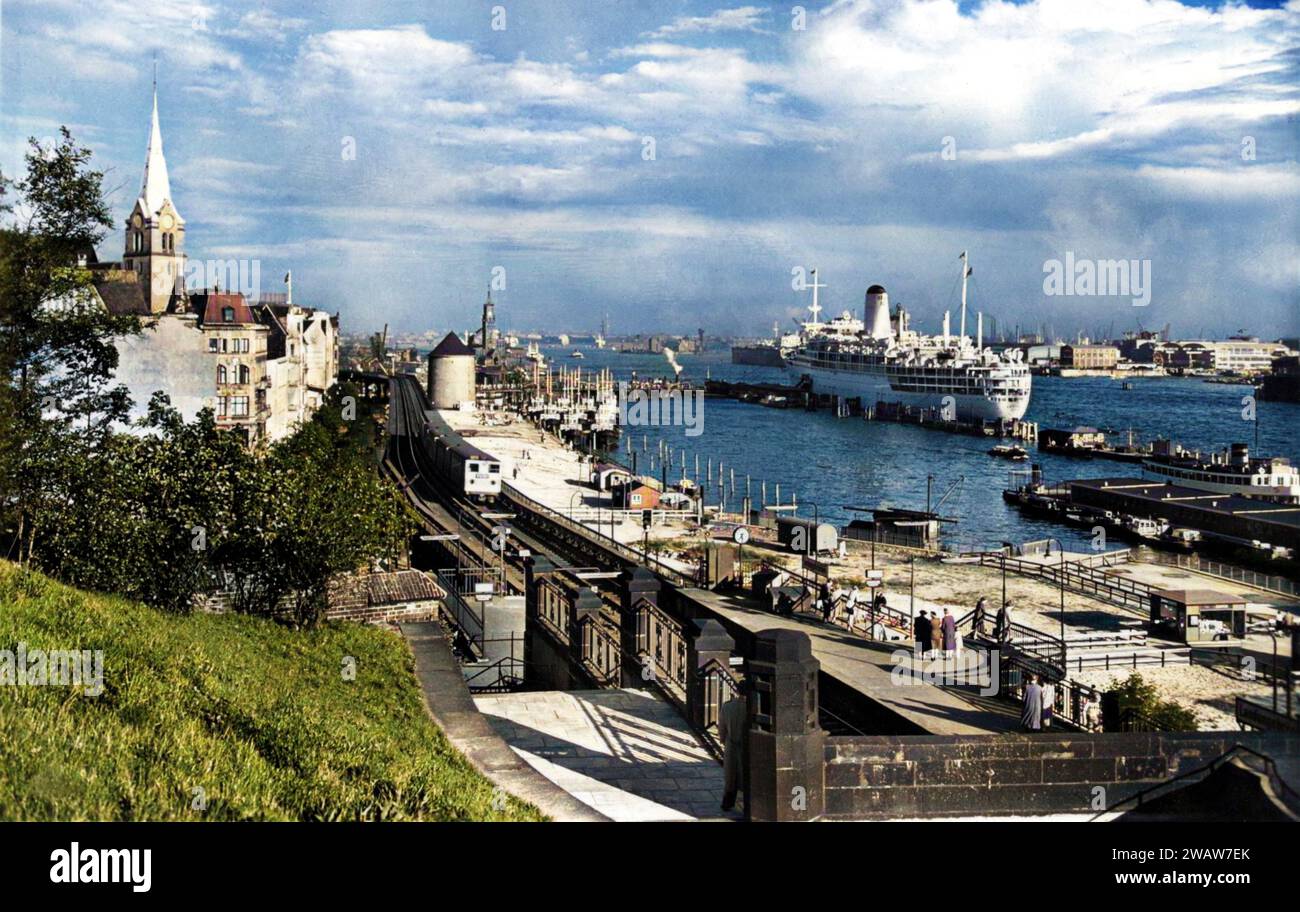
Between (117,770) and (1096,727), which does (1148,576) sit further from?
(117,770)

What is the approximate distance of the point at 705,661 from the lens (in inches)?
340

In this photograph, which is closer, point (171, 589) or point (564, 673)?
point (171, 589)

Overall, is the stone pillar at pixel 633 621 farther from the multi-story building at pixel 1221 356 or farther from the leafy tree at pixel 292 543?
the multi-story building at pixel 1221 356

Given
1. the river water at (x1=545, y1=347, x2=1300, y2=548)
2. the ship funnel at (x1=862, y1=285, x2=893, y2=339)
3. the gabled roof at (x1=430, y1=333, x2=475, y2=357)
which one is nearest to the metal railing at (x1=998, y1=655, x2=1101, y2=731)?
the river water at (x1=545, y1=347, x2=1300, y2=548)

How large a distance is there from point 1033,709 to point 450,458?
33.3 m

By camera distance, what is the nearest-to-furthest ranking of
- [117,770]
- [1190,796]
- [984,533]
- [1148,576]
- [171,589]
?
1. [117,770]
2. [1190,796]
3. [171,589]
4. [1148,576]
5. [984,533]

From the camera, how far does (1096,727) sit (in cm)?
1153

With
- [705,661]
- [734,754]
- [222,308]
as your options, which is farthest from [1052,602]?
[222,308]

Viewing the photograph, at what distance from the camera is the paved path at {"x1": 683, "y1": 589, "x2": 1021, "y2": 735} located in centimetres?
1047

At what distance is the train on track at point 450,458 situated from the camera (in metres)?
Result: 35.8
